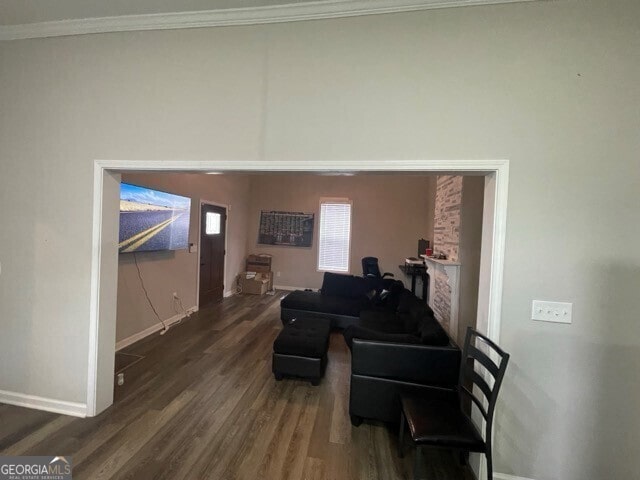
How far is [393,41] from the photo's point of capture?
5.56 ft

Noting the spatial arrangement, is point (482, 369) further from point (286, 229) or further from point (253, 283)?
point (286, 229)

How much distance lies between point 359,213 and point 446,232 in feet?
9.57

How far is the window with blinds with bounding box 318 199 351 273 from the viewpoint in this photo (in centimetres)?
666

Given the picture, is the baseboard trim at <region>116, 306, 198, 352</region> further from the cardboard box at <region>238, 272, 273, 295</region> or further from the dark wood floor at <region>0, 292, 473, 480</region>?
the cardboard box at <region>238, 272, 273, 295</region>

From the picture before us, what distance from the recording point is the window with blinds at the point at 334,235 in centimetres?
666

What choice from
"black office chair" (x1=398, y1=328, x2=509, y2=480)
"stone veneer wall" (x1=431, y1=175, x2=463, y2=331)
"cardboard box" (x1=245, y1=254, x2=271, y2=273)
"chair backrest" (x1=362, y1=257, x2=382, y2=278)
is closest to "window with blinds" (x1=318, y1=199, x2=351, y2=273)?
"chair backrest" (x1=362, y1=257, x2=382, y2=278)

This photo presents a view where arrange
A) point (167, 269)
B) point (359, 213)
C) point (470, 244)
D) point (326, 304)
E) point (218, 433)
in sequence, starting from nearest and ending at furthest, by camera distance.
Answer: point (218, 433) < point (470, 244) < point (167, 269) < point (326, 304) < point (359, 213)

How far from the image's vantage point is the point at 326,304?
4.30 metres

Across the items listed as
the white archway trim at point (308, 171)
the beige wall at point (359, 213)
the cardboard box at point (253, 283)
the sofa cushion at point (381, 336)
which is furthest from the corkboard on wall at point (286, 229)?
the white archway trim at point (308, 171)

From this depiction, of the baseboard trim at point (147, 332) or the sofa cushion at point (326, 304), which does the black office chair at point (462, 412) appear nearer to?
the sofa cushion at point (326, 304)

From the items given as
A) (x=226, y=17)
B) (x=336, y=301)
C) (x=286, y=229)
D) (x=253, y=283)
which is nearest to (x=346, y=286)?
(x=336, y=301)

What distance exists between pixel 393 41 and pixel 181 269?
422cm

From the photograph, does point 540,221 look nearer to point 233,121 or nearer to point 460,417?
point 460,417

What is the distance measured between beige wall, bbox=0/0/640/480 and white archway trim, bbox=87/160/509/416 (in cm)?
5
